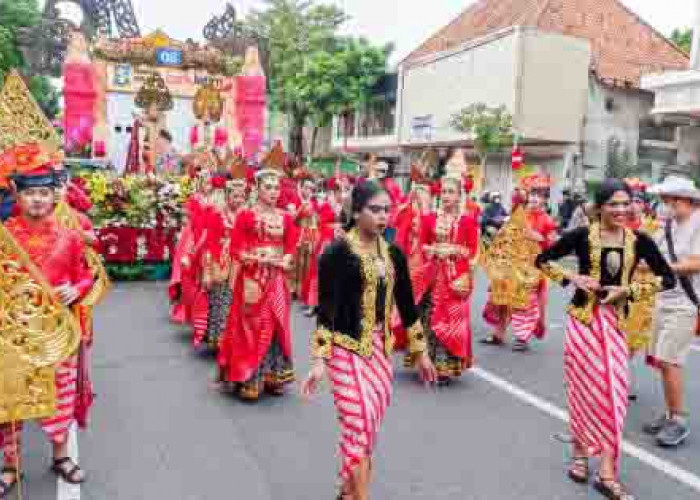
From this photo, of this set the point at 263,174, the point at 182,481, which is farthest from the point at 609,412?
the point at 263,174

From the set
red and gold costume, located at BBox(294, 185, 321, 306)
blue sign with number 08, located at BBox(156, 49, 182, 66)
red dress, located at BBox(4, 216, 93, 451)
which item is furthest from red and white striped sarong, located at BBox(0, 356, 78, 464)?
blue sign with number 08, located at BBox(156, 49, 182, 66)

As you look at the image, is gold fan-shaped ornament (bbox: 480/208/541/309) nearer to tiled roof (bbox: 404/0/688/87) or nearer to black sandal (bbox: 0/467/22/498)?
black sandal (bbox: 0/467/22/498)

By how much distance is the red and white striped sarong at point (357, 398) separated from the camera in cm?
308

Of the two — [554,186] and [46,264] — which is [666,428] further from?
[554,186]

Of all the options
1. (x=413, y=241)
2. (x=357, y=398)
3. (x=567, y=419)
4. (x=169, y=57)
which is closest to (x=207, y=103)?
(x=169, y=57)

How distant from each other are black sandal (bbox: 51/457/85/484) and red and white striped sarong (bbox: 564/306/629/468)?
268 cm

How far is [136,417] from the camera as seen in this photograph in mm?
4797

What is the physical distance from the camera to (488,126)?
830 inches

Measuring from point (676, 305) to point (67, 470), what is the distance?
3.75 meters

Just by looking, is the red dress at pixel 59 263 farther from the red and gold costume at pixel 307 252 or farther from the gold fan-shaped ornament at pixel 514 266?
the red and gold costume at pixel 307 252

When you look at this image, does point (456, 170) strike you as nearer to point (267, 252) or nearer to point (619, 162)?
point (267, 252)

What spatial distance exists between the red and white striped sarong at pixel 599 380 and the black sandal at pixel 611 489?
0.14 metres

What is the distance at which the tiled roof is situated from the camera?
23.1 meters

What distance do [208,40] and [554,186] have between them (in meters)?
14.8
